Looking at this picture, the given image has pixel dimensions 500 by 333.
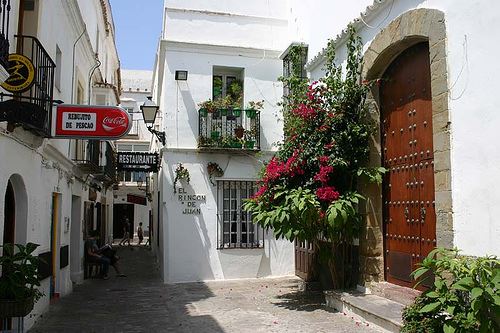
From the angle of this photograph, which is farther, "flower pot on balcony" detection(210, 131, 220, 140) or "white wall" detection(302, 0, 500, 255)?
"flower pot on balcony" detection(210, 131, 220, 140)

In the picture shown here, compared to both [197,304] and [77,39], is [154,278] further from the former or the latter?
[77,39]

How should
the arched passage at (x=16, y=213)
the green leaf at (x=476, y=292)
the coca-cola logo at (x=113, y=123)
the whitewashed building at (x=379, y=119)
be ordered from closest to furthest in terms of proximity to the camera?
the green leaf at (x=476, y=292) < the whitewashed building at (x=379, y=119) < the arched passage at (x=16, y=213) < the coca-cola logo at (x=113, y=123)

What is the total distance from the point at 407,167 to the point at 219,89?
22.8ft

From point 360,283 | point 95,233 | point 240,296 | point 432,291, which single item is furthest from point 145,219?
point 432,291

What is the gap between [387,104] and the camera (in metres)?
7.42

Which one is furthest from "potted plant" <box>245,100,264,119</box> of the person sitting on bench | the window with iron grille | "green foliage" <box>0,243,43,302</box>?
"green foliage" <box>0,243,43,302</box>

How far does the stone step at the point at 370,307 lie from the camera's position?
5.91 metres

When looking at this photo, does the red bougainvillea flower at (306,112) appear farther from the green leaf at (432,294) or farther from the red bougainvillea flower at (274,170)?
the green leaf at (432,294)

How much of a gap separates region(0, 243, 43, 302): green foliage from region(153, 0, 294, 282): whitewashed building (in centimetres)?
583

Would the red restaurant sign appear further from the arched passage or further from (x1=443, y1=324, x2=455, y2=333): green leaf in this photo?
(x1=443, y1=324, x2=455, y2=333): green leaf

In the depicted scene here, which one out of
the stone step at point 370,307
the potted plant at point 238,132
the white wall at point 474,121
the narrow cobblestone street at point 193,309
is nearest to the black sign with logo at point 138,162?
the potted plant at point 238,132

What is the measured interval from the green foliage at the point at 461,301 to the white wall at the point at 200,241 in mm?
7199

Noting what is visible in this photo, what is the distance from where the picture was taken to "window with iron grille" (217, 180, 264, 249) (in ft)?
39.8

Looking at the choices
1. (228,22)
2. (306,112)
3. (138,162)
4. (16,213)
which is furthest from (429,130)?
(138,162)
